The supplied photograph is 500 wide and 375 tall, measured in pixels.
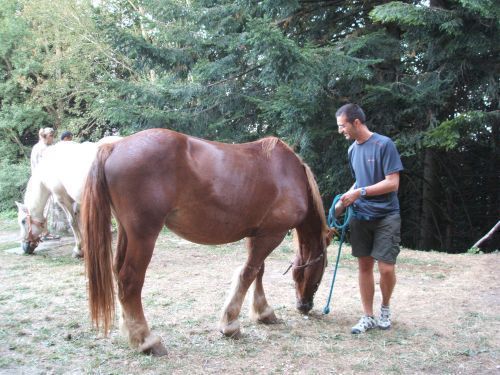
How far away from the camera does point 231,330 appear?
318cm

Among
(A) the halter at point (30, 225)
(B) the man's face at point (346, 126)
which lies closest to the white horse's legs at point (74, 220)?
(A) the halter at point (30, 225)

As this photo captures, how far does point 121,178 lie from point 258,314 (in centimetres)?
158

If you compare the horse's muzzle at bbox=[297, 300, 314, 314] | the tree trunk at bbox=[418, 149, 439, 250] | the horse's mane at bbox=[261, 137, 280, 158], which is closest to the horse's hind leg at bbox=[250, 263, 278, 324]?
the horse's muzzle at bbox=[297, 300, 314, 314]

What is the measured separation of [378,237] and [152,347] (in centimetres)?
178

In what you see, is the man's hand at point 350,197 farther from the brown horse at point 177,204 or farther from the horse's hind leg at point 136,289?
the horse's hind leg at point 136,289

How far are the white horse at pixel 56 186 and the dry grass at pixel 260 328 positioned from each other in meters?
0.78

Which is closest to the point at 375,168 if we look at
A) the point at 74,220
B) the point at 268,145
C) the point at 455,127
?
the point at 268,145

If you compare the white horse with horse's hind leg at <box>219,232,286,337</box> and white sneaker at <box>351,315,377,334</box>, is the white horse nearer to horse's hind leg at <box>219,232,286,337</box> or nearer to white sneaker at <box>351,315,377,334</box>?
horse's hind leg at <box>219,232,286,337</box>

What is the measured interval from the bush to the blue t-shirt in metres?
11.7

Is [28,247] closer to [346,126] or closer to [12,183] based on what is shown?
[346,126]

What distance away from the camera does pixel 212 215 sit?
3.01 metres

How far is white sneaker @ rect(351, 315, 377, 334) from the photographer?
333 cm

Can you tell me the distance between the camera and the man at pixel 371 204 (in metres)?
3.19

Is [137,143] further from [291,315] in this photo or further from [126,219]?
[291,315]
